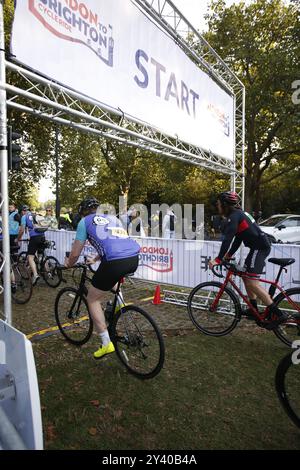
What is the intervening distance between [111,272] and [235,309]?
2.28 meters

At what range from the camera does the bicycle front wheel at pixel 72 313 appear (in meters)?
4.61

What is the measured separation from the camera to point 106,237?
3.67 m

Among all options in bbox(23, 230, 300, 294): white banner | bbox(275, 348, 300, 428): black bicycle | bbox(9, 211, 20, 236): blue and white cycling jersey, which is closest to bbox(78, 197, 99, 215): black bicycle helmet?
bbox(275, 348, 300, 428): black bicycle

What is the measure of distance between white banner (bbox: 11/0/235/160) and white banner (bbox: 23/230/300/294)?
2.28m

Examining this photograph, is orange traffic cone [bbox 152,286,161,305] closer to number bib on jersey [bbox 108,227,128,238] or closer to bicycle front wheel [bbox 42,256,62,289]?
bicycle front wheel [bbox 42,256,62,289]

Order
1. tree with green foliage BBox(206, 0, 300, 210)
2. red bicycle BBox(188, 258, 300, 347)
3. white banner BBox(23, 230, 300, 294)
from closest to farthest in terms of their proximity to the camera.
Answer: red bicycle BBox(188, 258, 300, 347) → white banner BBox(23, 230, 300, 294) → tree with green foliage BBox(206, 0, 300, 210)

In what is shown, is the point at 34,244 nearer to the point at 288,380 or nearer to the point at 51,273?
the point at 51,273

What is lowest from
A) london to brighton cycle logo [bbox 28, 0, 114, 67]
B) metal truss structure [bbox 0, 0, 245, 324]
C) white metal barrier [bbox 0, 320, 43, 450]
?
white metal barrier [bbox 0, 320, 43, 450]

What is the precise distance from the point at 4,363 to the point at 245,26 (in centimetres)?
2192

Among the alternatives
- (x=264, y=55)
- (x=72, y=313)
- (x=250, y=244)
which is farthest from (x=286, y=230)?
(x=72, y=313)

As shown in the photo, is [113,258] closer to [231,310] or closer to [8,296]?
[8,296]

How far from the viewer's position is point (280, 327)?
477cm

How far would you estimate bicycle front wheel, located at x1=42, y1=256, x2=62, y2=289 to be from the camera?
832 centimetres

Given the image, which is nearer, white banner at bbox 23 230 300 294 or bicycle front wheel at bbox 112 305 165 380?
bicycle front wheel at bbox 112 305 165 380
